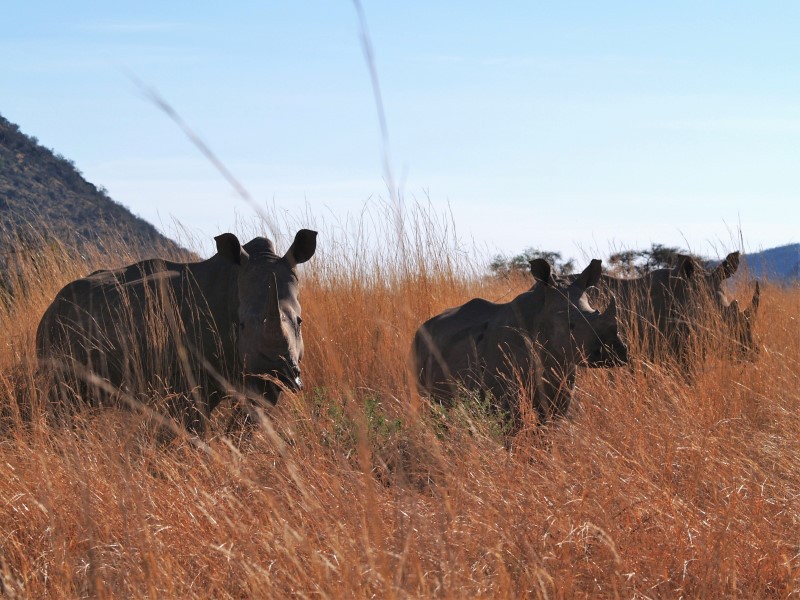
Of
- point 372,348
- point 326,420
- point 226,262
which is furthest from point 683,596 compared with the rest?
point 372,348

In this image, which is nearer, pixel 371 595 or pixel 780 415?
pixel 371 595

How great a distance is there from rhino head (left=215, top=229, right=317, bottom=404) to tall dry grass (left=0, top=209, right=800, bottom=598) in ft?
0.73

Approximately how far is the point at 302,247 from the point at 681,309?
304 cm

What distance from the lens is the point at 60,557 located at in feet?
10.2

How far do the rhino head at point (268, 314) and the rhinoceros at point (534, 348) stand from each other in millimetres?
824

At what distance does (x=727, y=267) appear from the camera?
729 cm

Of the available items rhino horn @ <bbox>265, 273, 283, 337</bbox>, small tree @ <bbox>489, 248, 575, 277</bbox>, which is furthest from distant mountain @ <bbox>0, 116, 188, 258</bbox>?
rhino horn @ <bbox>265, 273, 283, 337</bbox>

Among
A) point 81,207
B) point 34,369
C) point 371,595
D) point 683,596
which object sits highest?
point 81,207

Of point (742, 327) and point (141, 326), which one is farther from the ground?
point (141, 326)

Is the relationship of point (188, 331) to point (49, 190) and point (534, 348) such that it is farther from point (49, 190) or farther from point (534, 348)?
point (49, 190)

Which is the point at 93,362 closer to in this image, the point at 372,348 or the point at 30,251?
the point at 372,348

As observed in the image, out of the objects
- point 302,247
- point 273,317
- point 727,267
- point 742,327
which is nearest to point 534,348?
point 302,247

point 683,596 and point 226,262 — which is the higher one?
point 226,262

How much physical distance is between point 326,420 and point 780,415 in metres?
2.25
